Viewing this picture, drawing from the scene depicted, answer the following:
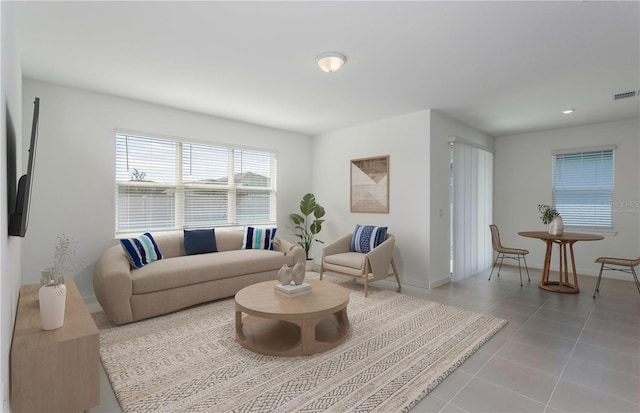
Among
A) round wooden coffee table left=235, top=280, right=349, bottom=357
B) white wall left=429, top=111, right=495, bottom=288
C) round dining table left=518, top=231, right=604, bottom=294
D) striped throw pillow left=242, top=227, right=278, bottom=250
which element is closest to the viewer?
round wooden coffee table left=235, top=280, right=349, bottom=357

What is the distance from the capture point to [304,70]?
123 inches

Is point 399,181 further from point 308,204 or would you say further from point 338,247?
point 308,204

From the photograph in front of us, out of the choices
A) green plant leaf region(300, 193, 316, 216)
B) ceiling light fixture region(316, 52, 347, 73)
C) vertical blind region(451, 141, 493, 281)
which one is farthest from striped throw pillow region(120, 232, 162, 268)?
vertical blind region(451, 141, 493, 281)

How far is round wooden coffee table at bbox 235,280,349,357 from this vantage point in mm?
2498

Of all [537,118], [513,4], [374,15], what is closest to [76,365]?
[374,15]

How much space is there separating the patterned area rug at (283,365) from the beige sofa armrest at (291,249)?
4.70 ft

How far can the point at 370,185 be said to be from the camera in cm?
520

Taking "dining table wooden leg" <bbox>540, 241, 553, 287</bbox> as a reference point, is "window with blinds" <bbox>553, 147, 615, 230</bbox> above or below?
above

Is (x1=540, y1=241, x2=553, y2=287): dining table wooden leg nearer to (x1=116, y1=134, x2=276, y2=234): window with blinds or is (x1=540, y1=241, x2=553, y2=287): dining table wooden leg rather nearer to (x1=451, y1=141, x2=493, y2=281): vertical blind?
(x1=451, y1=141, x2=493, y2=281): vertical blind

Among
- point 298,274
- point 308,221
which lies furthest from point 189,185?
point 298,274

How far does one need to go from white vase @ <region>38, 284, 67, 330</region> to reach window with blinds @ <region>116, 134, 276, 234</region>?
242cm

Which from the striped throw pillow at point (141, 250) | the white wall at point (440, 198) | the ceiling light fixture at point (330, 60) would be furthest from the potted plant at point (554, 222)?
the striped throw pillow at point (141, 250)

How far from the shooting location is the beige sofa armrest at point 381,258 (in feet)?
13.5

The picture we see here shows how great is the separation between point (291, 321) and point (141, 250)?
2.20 m
